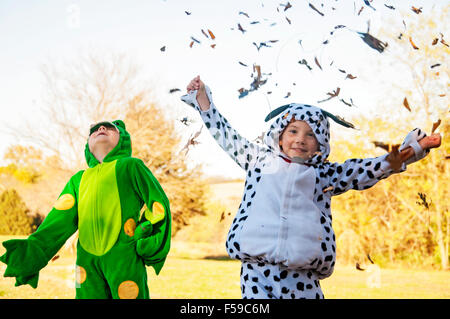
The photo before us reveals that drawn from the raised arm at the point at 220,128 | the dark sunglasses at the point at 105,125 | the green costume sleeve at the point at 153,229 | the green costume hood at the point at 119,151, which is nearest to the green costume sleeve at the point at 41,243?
the green costume hood at the point at 119,151

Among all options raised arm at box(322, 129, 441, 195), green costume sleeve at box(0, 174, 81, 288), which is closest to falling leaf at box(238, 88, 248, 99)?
raised arm at box(322, 129, 441, 195)

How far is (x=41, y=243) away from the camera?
3168 mm

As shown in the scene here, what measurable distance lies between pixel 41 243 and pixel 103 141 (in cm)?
71

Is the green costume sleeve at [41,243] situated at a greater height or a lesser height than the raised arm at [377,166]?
lesser

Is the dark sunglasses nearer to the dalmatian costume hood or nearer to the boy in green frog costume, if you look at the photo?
the boy in green frog costume

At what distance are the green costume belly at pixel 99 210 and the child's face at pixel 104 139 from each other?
127 millimetres

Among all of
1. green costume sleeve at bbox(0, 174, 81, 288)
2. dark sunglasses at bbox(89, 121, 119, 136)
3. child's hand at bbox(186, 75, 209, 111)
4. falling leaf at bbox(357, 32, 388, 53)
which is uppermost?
falling leaf at bbox(357, 32, 388, 53)

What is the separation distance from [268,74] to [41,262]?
1705mm

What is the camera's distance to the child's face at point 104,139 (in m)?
3.37

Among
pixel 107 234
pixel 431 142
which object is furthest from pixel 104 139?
pixel 431 142

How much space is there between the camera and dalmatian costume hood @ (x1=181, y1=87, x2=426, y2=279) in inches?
102

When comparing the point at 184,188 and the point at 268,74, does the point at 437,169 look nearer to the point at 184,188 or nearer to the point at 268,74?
the point at 184,188

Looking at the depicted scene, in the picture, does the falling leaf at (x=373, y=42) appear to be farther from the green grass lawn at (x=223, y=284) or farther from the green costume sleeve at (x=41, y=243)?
the green grass lawn at (x=223, y=284)

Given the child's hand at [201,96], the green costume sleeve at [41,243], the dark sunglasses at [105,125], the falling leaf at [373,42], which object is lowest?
the green costume sleeve at [41,243]
